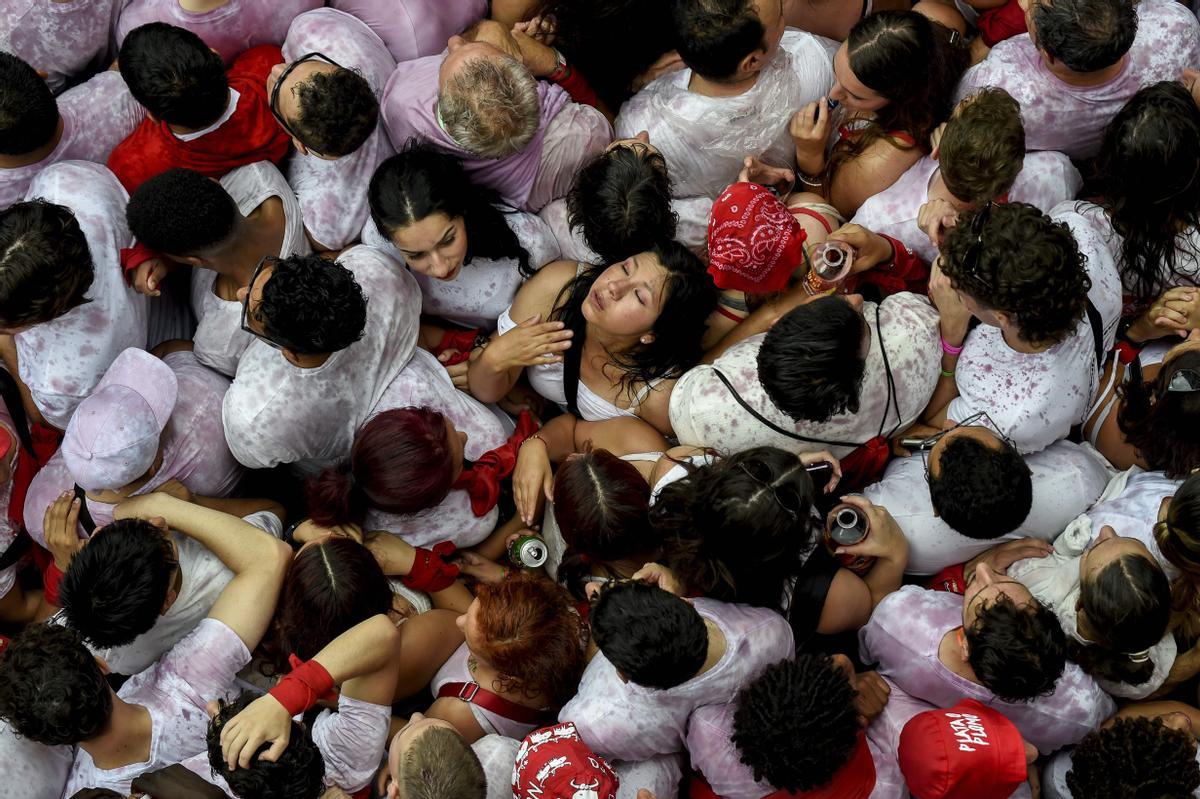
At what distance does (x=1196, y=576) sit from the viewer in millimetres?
3293

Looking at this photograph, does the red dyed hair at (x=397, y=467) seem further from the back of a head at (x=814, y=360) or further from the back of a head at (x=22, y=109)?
the back of a head at (x=22, y=109)

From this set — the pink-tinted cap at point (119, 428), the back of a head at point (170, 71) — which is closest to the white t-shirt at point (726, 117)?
the back of a head at point (170, 71)

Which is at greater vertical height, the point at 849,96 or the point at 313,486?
the point at 849,96

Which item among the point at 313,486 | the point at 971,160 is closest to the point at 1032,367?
the point at 971,160

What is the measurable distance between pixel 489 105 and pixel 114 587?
6.91 ft

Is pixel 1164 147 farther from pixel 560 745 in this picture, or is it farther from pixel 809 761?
pixel 560 745

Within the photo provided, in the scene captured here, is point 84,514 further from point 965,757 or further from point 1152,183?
point 1152,183

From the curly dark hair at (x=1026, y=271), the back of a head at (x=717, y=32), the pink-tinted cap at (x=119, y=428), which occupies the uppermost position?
the back of a head at (x=717, y=32)

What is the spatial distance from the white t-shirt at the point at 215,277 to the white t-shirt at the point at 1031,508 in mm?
2492

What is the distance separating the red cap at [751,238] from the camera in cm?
369

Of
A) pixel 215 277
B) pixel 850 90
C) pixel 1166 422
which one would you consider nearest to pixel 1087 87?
pixel 850 90

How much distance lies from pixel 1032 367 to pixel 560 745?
205 centimetres

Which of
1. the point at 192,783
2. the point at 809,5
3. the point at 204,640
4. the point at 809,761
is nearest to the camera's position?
the point at 809,761

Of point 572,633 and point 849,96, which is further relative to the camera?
point 849,96
